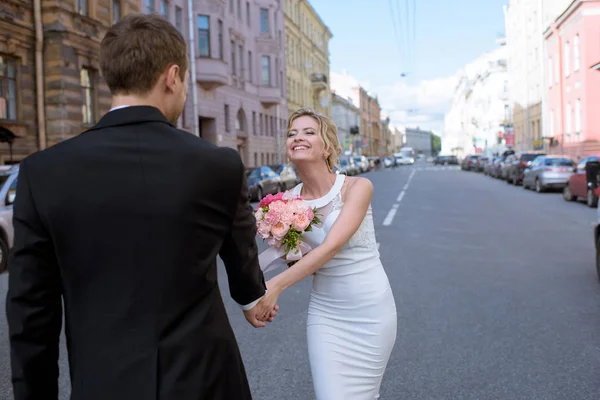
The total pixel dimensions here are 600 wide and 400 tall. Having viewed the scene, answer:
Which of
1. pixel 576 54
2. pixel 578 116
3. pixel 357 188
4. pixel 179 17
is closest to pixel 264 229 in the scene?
pixel 357 188

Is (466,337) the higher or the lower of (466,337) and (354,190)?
the lower

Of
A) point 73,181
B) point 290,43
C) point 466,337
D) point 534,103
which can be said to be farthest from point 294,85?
point 73,181

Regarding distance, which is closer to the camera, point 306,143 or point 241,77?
point 306,143

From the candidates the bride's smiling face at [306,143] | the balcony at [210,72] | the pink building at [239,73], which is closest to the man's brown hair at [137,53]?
the bride's smiling face at [306,143]

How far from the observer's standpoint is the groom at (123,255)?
1808 millimetres

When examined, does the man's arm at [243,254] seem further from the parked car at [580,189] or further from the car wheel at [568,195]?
the car wheel at [568,195]

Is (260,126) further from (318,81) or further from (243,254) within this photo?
(243,254)

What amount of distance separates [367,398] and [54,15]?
825 inches

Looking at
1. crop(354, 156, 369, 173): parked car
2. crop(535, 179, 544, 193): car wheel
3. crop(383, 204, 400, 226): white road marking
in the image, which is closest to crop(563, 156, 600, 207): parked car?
crop(535, 179, 544, 193): car wheel

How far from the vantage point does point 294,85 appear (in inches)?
2430

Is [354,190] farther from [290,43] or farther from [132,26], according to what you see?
[290,43]

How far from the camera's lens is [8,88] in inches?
771

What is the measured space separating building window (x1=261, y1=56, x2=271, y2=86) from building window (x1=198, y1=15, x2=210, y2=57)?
12073mm

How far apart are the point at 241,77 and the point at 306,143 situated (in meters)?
39.3
